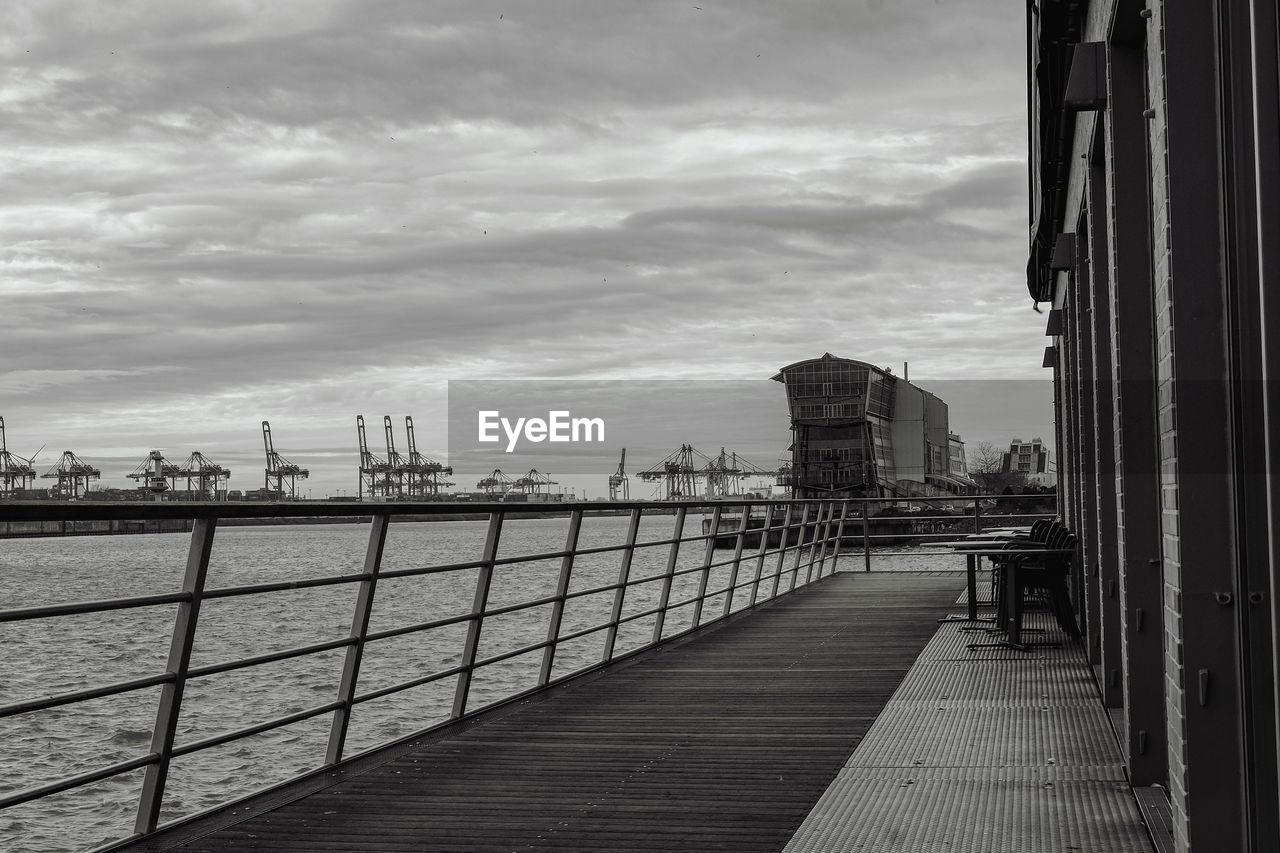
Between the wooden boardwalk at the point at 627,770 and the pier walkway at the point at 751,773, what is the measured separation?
12 mm

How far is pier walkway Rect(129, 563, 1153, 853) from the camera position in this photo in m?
3.30

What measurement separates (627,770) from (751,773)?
44 cm

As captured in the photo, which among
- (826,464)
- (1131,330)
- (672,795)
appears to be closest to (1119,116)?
(1131,330)

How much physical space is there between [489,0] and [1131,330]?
10.2 metres

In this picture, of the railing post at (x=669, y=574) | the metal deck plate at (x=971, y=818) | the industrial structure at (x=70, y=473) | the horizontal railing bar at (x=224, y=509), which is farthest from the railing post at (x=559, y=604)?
the industrial structure at (x=70, y=473)

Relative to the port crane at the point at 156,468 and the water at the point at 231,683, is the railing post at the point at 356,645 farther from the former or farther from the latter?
the port crane at the point at 156,468

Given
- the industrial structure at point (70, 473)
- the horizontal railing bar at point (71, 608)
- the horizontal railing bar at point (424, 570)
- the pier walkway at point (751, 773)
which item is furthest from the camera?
the industrial structure at point (70, 473)

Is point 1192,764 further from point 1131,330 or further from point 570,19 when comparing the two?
point 570,19

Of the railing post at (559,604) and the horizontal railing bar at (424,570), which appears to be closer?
the horizontal railing bar at (424,570)

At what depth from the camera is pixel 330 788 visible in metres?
3.91

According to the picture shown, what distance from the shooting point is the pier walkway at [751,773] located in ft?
10.8

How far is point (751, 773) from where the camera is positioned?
13.4 feet

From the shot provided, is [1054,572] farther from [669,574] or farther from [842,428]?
[842,428]

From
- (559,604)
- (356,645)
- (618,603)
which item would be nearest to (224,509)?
(356,645)
